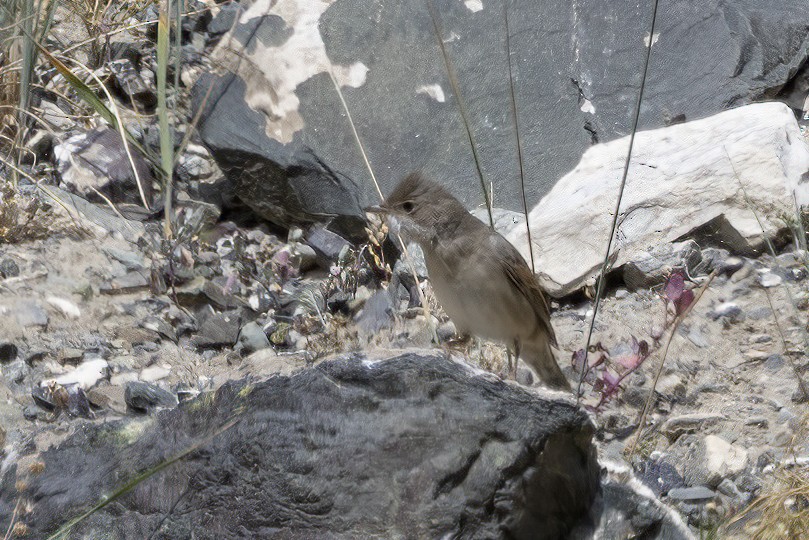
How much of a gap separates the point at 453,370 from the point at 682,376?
1.85 m

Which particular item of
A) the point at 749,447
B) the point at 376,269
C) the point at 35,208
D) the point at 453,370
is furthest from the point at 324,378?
the point at 35,208

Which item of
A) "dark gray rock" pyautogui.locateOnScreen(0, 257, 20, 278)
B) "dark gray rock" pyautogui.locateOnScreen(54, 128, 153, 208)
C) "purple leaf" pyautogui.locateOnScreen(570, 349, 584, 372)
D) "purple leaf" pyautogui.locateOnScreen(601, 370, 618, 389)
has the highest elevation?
"dark gray rock" pyautogui.locateOnScreen(54, 128, 153, 208)

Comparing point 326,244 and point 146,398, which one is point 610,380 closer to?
point 146,398

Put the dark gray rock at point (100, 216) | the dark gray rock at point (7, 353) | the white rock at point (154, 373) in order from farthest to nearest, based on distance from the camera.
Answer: the dark gray rock at point (100, 216), the white rock at point (154, 373), the dark gray rock at point (7, 353)

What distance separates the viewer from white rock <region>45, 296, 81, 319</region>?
5055 mm

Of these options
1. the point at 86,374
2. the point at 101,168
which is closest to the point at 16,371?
the point at 86,374

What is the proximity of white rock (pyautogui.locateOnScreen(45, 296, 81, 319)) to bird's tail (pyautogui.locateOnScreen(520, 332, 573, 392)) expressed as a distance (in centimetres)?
242

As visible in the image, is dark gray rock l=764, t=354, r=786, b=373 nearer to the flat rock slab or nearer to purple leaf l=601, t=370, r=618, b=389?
purple leaf l=601, t=370, r=618, b=389

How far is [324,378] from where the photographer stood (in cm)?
327

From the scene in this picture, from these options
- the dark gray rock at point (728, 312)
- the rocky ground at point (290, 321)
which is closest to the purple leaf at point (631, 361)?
the rocky ground at point (290, 321)

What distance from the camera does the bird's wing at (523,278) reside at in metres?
4.70

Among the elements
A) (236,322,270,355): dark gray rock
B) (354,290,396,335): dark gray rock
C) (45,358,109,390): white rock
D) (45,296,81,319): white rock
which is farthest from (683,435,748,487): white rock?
(45,296,81,319): white rock

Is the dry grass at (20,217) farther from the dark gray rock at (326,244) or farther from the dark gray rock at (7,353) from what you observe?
the dark gray rock at (326,244)

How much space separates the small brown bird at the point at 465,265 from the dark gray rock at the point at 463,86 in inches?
51.1
